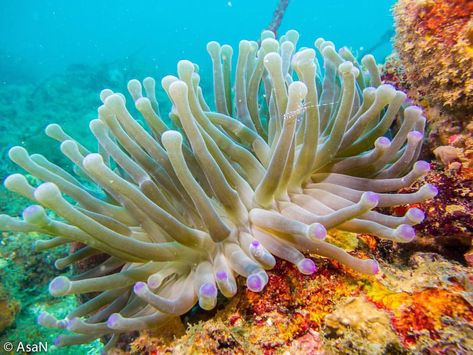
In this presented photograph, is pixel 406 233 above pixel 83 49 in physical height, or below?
below

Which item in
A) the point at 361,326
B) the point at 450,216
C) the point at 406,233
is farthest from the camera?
the point at 450,216

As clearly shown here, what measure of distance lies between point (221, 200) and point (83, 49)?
228 feet

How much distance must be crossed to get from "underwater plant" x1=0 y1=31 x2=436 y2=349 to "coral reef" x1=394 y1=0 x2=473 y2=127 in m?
0.27

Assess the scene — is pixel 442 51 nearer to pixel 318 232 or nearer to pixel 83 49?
pixel 318 232

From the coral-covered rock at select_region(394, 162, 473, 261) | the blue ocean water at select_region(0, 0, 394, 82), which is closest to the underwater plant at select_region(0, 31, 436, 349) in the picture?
the coral-covered rock at select_region(394, 162, 473, 261)

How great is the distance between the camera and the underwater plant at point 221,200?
75.3 inches

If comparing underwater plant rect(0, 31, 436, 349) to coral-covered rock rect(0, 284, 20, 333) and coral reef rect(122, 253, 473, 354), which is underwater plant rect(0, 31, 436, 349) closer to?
coral reef rect(122, 253, 473, 354)

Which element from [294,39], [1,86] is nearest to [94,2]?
[1,86]

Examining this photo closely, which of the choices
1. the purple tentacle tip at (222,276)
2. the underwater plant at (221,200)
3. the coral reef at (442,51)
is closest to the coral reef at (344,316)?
the underwater plant at (221,200)

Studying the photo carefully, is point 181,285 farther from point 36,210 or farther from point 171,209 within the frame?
point 36,210

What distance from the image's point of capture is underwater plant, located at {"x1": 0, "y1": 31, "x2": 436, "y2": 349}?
1.91 meters

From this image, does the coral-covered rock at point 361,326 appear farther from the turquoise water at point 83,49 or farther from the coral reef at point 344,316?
the turquoise water at point 83,49

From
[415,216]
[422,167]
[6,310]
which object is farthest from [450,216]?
[6,310]

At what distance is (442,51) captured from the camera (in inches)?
94.7
